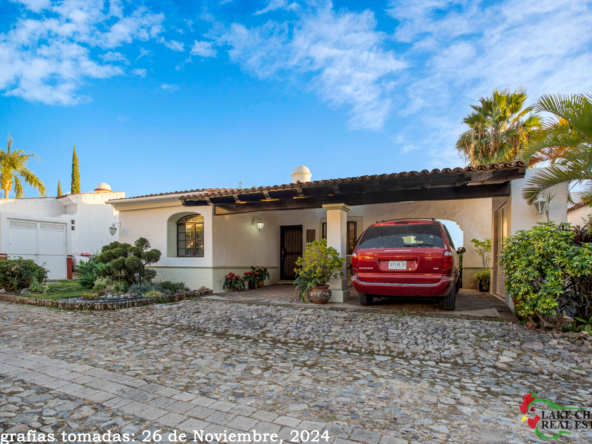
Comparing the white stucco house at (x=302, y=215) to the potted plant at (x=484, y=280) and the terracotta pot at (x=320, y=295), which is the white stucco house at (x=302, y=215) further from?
the potted plant at (x=484, y=280)

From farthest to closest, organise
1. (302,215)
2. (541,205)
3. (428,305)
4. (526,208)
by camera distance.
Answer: (302,215) → (428,305) → (526,208) → (541,205)

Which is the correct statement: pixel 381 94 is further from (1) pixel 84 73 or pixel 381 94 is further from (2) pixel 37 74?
(2) pixel 37 74

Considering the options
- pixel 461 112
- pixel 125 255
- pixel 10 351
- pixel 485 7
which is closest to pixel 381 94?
pixel 485 7

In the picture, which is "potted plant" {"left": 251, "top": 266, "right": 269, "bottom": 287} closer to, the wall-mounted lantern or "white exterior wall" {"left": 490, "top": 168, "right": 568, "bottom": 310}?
"white exterior wall" {"left": 490, "top": 168, "right": 568, "bottom": 310}

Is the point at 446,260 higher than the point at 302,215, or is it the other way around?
the point at 302,215

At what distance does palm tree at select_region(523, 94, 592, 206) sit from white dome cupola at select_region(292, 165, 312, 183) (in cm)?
773

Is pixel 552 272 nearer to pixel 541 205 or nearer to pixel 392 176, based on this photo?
pixel 541 205

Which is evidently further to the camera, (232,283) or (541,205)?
(232,283)

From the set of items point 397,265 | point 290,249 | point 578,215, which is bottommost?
point 290,249

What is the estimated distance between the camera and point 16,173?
22.9 m

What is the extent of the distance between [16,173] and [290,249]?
2183cm

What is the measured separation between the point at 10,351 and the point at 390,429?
5.05 meters

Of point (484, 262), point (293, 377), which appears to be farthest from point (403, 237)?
point (484, 262)

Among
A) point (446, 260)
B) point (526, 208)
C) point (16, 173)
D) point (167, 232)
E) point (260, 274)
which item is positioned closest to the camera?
point (446, 260)
